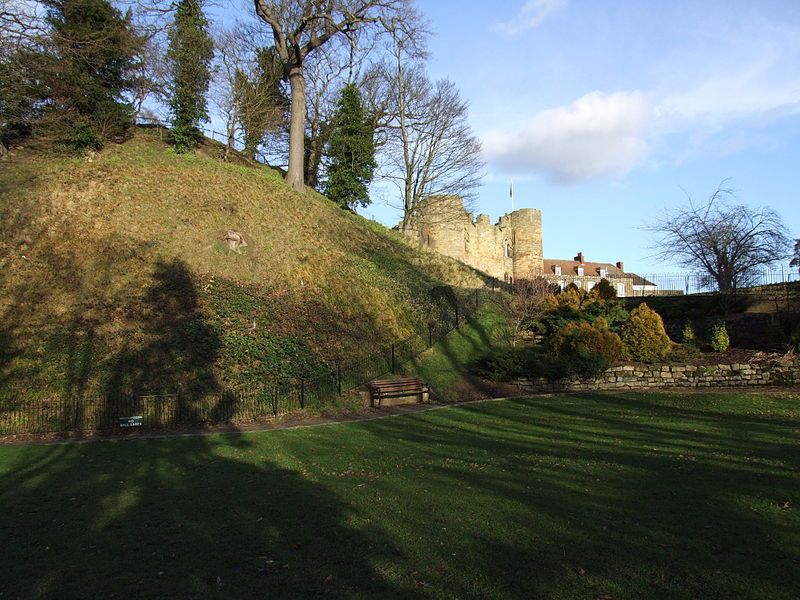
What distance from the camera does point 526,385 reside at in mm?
17062

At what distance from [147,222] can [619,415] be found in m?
16.3

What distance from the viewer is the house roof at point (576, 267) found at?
70.5 m

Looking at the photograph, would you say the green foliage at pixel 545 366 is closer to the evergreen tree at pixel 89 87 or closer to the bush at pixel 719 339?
the bush at pixel 719 339

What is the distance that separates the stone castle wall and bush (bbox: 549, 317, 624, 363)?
17304 mm

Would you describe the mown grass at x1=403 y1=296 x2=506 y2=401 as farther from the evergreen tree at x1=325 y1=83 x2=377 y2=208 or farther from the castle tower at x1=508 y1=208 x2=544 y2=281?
the castle tower at x1=508 y1=208 x2=544 y2=281

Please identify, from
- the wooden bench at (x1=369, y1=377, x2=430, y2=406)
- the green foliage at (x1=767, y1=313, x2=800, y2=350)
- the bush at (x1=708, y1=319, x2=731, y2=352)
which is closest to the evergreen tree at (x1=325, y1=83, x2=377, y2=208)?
the wooden bench at (x1=369, y1=377, x2=430, y2=406)

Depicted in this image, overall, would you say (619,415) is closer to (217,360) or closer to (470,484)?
(470,484)

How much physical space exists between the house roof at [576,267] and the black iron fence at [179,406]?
5787cm

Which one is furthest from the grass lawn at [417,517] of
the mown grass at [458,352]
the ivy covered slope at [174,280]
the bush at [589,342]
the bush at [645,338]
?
the bush at [645,338]

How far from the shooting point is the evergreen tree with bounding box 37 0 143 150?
22.0 m

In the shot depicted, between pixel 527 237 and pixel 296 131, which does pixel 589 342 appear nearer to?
pixel 296 131

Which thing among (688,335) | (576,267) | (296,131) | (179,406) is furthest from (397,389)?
(576,267)

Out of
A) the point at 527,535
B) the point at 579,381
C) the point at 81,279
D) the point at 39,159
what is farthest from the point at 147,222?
the point at 527,535

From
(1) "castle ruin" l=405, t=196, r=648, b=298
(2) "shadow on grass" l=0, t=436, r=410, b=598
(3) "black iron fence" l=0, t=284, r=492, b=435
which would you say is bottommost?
(2) "shadow on grass" l=0, t=436, r=410, b=598
